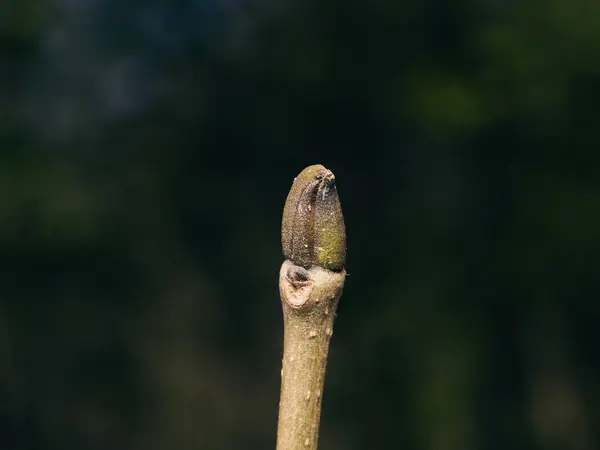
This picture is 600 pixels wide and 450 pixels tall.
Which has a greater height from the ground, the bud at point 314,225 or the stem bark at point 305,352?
the bud at point 314,225

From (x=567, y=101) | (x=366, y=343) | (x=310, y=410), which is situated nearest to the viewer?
(x=310, y=410)

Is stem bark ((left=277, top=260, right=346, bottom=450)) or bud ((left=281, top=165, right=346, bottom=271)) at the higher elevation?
bud ((left=281, top=165, right=346, bottom=271))

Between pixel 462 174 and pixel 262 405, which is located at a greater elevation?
pixel 462 174

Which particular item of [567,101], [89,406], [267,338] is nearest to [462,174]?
[567,101]

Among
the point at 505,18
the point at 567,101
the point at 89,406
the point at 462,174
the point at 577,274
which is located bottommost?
the point at 89,406

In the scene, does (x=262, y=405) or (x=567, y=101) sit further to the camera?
(x=262, y=405)

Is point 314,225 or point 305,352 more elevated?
point 314,225

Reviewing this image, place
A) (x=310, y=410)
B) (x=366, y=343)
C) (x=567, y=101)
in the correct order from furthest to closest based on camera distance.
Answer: (x=366, y=343), (x=567, y=101), (x=310, y=410)

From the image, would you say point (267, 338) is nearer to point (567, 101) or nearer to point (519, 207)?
point (519, 207)
